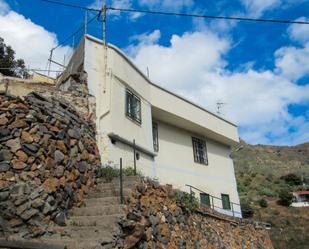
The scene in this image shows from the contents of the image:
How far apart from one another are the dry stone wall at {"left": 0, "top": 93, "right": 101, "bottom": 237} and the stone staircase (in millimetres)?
277

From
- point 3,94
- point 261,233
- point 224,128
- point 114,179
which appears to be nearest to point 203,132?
point 224,128

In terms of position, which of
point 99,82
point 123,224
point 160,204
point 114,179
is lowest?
point 123,224

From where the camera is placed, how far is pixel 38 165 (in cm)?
775

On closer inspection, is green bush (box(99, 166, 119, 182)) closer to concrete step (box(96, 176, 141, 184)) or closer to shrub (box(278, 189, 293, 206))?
concrete step (box(96, 176, 141, 184))

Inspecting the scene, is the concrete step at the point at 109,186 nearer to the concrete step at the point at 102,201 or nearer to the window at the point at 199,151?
the concrete step at the point at 102,201

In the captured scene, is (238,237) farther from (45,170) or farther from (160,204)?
(45,170)

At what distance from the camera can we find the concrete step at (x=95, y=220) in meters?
7.15

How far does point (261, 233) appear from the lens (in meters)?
17.7

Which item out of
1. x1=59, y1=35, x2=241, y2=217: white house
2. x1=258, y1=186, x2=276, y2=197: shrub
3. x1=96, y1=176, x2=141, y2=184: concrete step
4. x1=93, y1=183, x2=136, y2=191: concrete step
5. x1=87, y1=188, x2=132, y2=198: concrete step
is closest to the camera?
x1=87, y1=188, x2=132, y2=198: concrete step

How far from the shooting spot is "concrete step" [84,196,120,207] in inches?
325

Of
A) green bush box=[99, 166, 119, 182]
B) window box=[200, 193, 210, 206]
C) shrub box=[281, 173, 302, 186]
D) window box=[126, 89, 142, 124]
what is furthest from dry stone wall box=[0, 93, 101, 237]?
shrub box=[281, 173, 302, 186]

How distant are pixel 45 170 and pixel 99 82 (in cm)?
548

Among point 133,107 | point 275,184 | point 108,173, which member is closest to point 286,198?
point 275,184

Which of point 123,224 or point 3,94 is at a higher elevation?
point 3,94
